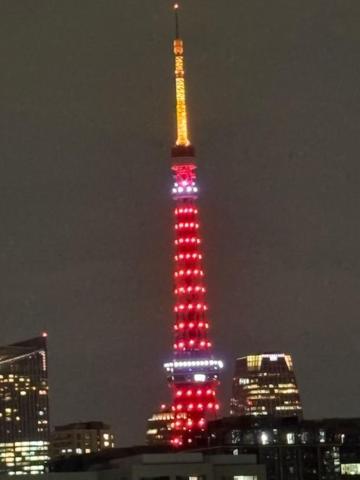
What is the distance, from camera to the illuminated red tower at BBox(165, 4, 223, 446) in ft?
516

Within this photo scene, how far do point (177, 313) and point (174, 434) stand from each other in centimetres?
1032

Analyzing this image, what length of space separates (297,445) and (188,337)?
39.4 meters

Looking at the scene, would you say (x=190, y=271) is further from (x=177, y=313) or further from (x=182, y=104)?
(x=182, y=104)

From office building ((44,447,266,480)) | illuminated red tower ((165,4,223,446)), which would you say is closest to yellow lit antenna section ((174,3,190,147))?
illuminated red tower ((165,4,223,446))

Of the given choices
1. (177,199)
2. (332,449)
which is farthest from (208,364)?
(332,449)

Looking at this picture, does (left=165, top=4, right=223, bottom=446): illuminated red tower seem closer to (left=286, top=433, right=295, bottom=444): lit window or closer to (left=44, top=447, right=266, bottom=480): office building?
(left=286, top=433, right=295, bottom=444): lit window

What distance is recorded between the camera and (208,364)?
158000mm

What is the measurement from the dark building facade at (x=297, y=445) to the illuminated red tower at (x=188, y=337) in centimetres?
1691

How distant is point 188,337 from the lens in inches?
6245

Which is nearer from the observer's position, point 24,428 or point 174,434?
point 174,434

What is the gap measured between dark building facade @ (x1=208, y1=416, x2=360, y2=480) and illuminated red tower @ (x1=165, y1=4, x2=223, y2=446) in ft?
55.5

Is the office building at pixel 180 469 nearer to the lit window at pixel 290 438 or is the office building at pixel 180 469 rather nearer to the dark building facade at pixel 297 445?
the dark building facade at pixel 297 445

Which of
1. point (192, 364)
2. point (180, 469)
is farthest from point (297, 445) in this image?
point (192, 364)

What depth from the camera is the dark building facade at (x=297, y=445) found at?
116062mm
